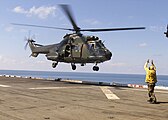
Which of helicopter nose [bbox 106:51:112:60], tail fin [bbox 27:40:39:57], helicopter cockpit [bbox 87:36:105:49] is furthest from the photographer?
tail fin [bbox 27:40:39:57]

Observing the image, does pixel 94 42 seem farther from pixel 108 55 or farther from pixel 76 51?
pixel 76 51

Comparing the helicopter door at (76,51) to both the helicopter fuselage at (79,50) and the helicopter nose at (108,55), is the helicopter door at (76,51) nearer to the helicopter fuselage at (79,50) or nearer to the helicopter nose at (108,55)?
the helicopter fuselage at (79,50)

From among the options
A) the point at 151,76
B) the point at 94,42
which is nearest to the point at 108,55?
the point at 94,42

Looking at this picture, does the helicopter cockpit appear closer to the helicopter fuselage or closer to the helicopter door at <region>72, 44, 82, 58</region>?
the helicopter fuselage

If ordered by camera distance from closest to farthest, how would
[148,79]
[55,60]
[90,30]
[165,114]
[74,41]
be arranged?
1. [165,114]
2. [148,79]
3. [90,30]
4. [74,41]
5. [55,60]

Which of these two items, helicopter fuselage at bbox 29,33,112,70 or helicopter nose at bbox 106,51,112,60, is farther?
helicopter fuselage at bbox 29,33,112,70

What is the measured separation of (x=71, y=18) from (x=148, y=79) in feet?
57.6

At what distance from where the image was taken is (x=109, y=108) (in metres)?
11.2

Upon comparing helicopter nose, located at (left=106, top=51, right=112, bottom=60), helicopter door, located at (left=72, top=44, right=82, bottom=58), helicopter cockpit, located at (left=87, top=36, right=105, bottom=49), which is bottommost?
helicopter nose, located at (left=106, top=51, right=112, bottom=60)

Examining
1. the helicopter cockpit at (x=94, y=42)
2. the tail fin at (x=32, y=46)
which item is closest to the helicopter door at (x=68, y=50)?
the helicopter cockpit at (x=94, y=42)

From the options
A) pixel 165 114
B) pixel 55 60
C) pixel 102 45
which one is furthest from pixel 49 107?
pixel 55 60

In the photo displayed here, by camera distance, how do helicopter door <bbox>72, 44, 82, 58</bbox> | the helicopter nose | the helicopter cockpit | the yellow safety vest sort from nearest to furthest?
1. the yellow safety vest
2. the helicopter nose
3. the helicopter cockpit
4. helicopter door <bbox>72, 44, 82, 58</bbox>

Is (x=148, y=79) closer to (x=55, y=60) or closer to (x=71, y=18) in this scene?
(x=71, y=18)

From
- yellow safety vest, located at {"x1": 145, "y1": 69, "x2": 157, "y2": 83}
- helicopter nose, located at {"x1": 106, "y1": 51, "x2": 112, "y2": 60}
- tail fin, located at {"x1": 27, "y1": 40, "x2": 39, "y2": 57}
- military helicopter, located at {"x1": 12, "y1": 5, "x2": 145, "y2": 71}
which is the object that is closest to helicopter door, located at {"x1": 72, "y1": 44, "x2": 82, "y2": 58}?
military helicopter, located at {"x1": 12, "y1": 5, "x2": 145, "y2": 71}
